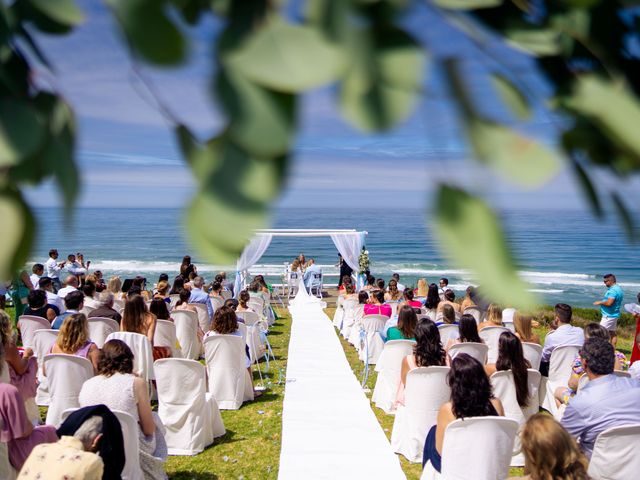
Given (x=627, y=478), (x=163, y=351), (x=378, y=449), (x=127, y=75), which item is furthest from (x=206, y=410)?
(x=127, y=75)

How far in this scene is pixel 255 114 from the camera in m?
0.50

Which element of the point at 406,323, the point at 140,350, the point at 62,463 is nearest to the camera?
the point at 62,463

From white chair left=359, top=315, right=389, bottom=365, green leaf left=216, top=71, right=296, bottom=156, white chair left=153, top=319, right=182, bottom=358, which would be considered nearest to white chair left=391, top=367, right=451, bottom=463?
white chair left=153, top=319, right=182, bottom=358

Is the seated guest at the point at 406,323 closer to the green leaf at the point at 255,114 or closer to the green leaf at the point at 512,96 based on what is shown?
the green leaf at the point at 512,96

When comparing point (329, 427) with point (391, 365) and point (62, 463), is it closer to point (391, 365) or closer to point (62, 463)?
point (391, 365)

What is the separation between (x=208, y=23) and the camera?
0.55m

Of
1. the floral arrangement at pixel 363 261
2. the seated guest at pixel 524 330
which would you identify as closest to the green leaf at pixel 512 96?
the seated guest at pixel 524 330

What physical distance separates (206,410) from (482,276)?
23.8 feet

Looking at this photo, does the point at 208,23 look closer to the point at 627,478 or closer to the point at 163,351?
the point at 627,478

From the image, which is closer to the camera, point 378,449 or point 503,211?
point 503,211

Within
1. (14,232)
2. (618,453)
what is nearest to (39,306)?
(618,453)

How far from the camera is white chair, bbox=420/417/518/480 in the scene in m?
4.81

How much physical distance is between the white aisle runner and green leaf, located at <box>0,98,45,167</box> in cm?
613

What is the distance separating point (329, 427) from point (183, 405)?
194cm
